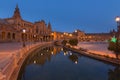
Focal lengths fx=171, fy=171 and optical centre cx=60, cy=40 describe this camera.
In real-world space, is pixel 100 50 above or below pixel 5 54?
below

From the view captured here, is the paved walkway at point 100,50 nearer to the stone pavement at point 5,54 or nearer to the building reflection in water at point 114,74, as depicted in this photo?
the building reflection in water at point 114,74

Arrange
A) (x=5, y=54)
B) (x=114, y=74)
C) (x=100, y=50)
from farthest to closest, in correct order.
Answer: (x=100, y=50), (x=5, y=54), (x=114, y=74)

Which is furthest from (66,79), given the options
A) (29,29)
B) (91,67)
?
(29,29)

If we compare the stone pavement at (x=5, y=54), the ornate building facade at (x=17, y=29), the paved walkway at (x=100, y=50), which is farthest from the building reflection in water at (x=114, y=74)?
the ornate building facade at (x=17, y=29)

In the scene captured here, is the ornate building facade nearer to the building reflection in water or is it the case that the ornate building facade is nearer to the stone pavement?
the stone pavement

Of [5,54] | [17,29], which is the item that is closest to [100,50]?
[5,54]

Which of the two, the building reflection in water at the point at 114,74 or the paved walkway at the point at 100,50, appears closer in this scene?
the building reflection in water at the point at 114,74

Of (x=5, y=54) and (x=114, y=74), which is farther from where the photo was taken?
(x=5, y=54)

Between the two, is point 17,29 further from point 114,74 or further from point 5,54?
point 114,74

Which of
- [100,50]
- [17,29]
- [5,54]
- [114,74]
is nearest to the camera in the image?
[114,74]

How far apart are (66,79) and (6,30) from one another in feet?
165

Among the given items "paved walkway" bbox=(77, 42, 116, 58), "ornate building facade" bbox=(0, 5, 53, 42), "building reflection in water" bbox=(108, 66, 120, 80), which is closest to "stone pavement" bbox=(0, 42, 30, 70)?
"ornate building facade" bbox=(0, 5, 53, 42)

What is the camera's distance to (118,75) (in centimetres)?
1755

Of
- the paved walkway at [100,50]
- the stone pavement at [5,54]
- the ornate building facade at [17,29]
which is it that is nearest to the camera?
the stone pavement at [5,54]
